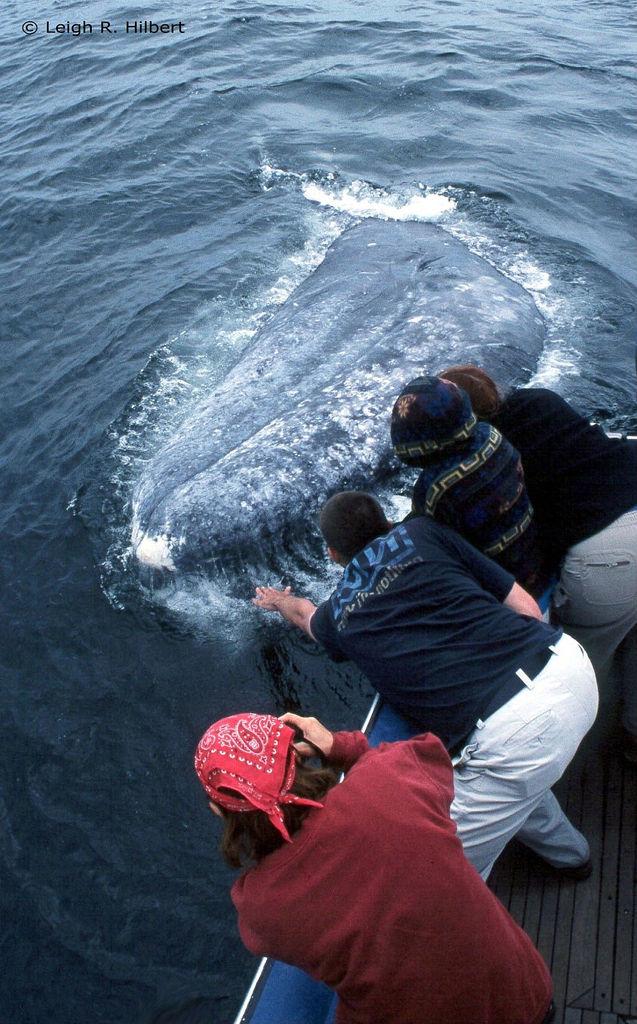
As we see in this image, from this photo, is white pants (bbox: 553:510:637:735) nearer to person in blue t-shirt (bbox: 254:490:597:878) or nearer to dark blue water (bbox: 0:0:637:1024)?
person in blue t-shirt (bbox: 254:490:597:878)

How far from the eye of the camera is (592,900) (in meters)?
3.76

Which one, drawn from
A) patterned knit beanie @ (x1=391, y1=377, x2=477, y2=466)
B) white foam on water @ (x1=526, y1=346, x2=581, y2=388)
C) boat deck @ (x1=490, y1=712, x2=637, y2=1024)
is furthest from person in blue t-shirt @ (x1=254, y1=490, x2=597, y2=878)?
white foam on water @ (x1=526, y1=346, x2=581, y2=388)

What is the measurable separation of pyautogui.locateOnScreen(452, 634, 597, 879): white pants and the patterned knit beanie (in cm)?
97

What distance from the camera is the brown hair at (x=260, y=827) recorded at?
2.30 m

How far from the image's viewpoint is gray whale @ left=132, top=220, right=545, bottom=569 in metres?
5.88

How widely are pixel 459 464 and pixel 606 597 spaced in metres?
1.14

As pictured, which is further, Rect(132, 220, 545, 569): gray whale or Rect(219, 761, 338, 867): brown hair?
Rect(132, 220, 545, 569): gray whale

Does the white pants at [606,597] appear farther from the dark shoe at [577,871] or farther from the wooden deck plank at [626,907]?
the dark shoe at [577,871]

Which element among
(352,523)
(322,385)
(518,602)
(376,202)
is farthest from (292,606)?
(376,202)

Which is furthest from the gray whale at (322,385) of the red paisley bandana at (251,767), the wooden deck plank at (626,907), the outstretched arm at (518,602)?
the red paisley bandana at (251,767)

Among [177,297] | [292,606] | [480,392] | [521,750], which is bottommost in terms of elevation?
[292,606]

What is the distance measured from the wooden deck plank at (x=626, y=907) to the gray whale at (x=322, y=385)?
112 inches

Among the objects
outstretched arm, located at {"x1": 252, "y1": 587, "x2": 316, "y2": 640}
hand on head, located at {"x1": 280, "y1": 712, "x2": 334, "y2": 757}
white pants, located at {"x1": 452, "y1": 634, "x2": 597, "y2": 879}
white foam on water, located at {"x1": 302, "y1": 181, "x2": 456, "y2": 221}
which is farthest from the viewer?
white foam on water, located at {"x1": 302, "y1": 181, "x2": 456, "y2": 221}

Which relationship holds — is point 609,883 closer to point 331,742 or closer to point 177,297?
point 331,742
